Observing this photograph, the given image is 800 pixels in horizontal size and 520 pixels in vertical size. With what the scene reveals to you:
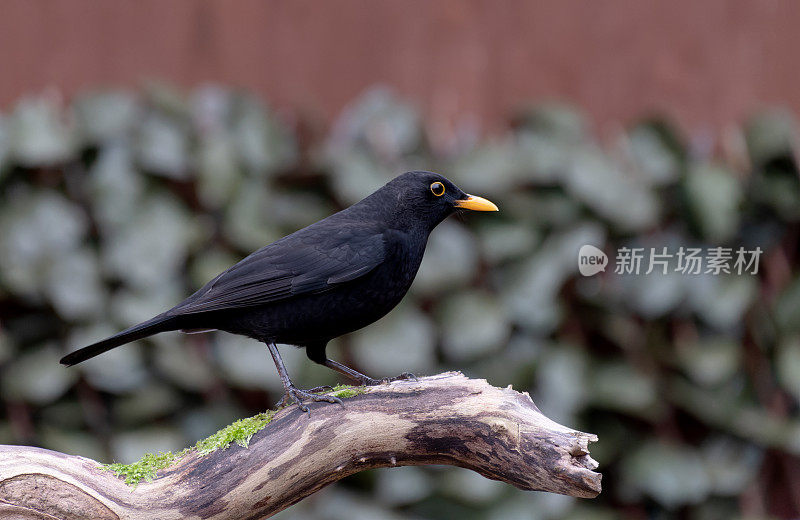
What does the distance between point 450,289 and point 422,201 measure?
1896 millimetres

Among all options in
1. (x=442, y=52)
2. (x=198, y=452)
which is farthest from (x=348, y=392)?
(x=442, y=52)

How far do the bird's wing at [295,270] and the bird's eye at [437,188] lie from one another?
19 cm

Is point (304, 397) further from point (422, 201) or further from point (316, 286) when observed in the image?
point (422, 201)

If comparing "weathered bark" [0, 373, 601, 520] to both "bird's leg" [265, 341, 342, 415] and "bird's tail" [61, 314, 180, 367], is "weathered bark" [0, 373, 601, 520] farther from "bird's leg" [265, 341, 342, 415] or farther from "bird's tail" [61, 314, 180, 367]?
"bird's tail" [61, 314, 180, 367]

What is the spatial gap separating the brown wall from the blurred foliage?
22 centimetres

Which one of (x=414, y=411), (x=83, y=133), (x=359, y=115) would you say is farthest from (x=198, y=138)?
(x=414, y=411)

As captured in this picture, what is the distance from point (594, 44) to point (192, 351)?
2.68m

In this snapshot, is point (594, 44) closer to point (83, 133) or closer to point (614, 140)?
point (614, 140)

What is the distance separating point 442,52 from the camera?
4613mm

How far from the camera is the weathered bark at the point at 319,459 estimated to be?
77.0 inches

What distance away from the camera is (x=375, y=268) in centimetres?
211

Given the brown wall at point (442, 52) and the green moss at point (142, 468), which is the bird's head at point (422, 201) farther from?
the brown wall at point (442, 52)

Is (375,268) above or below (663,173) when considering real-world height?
below

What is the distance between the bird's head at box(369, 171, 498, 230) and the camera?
2229 millimetres
